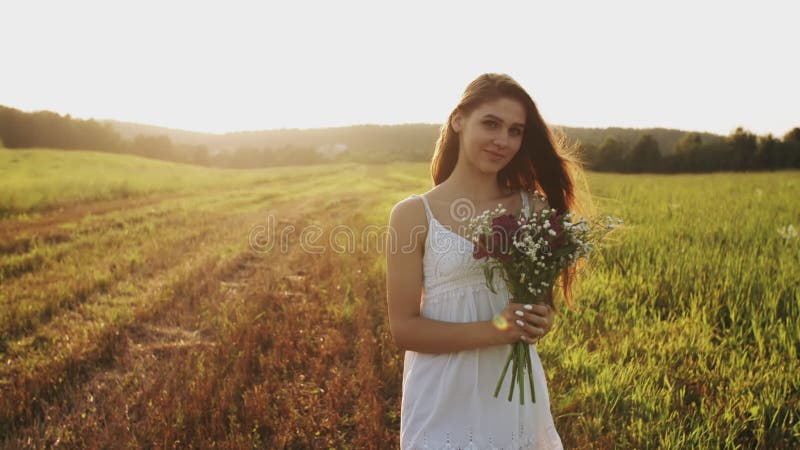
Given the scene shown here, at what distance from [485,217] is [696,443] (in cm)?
222

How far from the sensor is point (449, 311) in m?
1.92

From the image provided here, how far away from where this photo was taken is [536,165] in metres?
2.42

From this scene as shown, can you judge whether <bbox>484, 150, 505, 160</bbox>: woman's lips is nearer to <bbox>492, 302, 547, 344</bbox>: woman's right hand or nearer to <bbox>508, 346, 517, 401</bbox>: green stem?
<bbox>492, 302, 547, 344</bbox>: woman's right hand

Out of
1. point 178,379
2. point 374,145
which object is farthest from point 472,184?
point 374,145

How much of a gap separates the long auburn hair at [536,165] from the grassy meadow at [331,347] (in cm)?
145

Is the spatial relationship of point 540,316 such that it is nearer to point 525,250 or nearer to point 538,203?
point 525,250

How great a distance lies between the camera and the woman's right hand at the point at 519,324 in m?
1.69

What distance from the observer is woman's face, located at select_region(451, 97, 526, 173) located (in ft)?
6.36

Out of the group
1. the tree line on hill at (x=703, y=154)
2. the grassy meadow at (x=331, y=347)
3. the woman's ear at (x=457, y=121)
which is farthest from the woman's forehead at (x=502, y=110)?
the tree line on hill at (x=703, y=154)

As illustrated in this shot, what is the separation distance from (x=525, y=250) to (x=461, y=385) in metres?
0.65

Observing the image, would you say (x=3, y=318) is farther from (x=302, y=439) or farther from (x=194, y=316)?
(x=302, y=439)

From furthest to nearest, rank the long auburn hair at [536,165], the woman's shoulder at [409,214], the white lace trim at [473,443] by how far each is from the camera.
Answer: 1. the long auburn hair at [536,165]
2. the woman's shoulder at [409,214]
3. the white lace trim at [473,443]

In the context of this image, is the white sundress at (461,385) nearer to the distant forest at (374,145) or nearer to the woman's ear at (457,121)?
the woman's ear at (457,121)

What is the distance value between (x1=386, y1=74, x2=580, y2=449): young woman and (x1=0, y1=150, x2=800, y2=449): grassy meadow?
1382mm
